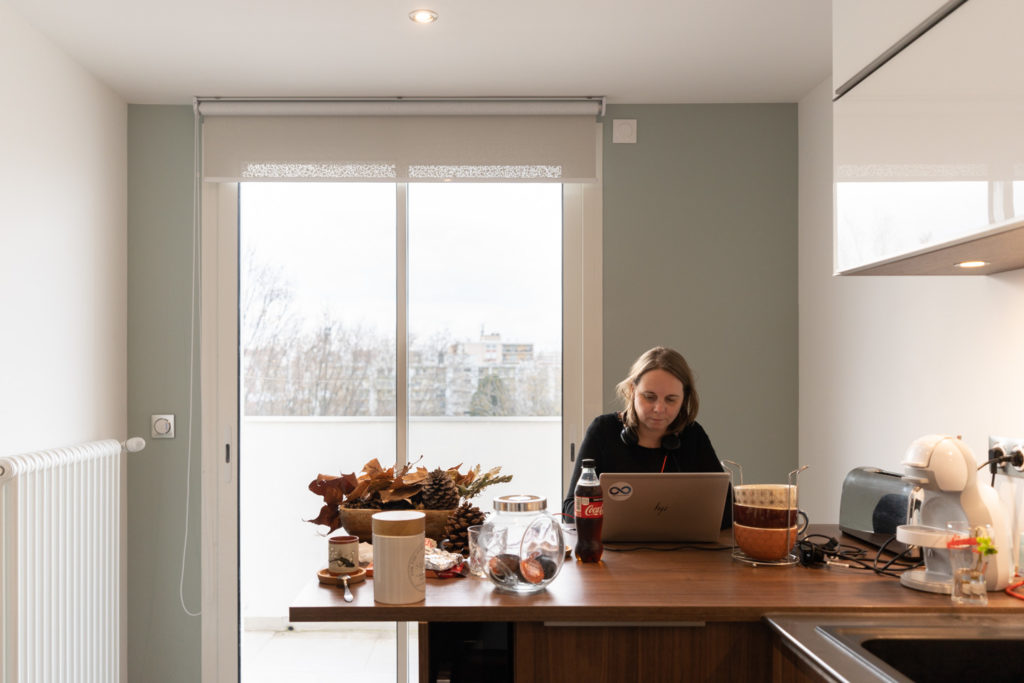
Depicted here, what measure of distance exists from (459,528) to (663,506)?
51 centimetres

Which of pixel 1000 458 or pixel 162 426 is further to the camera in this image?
pixel 162 426

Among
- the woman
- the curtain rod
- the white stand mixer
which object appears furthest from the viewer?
the curtain rod

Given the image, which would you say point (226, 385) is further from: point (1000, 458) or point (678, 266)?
point (1000, 458)

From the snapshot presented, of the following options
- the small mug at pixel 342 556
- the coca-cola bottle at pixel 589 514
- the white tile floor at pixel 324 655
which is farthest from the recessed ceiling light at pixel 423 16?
the white tile floor at pixel 324 655

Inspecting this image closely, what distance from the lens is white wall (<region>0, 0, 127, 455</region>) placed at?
262 centimetres

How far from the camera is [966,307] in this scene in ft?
7.55

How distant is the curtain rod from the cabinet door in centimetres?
144

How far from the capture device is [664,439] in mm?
2703

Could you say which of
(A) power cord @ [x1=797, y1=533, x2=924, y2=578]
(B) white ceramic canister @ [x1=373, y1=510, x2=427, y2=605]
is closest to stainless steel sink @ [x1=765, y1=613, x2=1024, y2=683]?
(A) power cord @ [x1=797, y1=533, x2=924, y2=578]

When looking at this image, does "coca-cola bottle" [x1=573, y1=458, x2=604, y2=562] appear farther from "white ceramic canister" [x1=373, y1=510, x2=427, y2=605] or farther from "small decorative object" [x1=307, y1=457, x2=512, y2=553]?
"white ceramic canister" [x1=373, y1=510, x2=427, y2=605]

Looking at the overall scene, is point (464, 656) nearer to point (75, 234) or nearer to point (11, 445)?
point (11, 445)

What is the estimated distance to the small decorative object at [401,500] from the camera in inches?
77.7

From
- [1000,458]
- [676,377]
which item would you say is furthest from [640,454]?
[1000,458]

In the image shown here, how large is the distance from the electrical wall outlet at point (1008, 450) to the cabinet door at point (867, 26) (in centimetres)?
98
